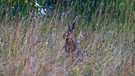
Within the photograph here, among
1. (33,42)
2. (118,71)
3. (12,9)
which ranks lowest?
(118,71)

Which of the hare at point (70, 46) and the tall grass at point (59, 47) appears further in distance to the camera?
the hare at point (70, 46)

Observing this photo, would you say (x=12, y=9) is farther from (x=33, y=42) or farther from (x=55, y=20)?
(x=33, y=42)

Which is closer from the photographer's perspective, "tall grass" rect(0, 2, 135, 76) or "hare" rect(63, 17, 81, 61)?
"tall grass" rect(0, 2, 135, 76)

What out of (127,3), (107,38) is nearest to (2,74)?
(107,38)

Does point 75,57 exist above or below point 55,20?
below

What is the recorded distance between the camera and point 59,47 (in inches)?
193

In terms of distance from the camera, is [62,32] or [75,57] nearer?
[75,57]

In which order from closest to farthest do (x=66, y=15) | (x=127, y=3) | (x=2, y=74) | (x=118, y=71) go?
(x=2, y=74), (x=118, y=71), (x=66, y=15), (x=127, y=3)

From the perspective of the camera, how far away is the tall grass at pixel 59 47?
4.30 meters

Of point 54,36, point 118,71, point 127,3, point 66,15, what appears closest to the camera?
point 118,71

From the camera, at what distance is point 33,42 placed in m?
4.83

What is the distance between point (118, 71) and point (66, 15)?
1.91 meters

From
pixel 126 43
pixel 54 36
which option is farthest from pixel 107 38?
pixel 54 36

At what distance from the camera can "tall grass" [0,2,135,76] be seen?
4.30 metres
